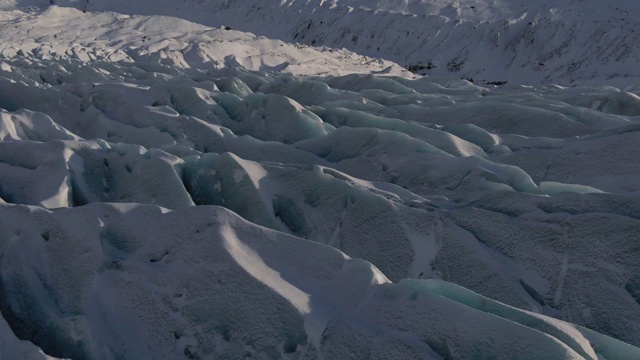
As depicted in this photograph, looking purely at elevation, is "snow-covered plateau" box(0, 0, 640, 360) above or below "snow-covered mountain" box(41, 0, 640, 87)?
above

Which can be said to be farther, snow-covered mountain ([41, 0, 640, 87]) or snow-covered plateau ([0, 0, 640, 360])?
snow-covered mountain ([41, 0, 640, 87])

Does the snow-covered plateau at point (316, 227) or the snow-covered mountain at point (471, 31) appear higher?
the snow-covered plateau at point (316, 227)

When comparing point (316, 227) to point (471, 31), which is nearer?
point (316, 227)

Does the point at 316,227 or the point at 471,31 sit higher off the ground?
the point at 316,227

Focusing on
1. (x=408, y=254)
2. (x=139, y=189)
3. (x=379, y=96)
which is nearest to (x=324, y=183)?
(x=408, y=254)

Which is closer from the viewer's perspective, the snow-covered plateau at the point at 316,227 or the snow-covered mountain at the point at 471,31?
the snow-covered plateau at the point at 316,227
